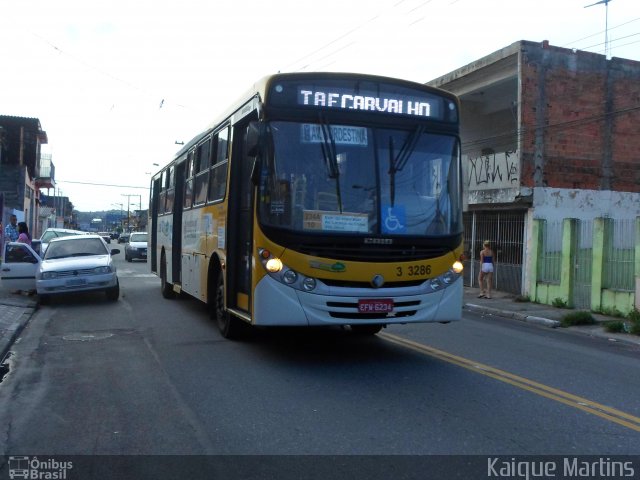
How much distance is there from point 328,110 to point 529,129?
13644mm

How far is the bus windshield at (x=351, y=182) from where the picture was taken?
706 cm

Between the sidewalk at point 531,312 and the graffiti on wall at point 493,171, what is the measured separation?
11.8 ft

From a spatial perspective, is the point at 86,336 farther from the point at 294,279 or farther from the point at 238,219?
the point at 294,279

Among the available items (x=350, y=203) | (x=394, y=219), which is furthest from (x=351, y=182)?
(x=394, y=219)

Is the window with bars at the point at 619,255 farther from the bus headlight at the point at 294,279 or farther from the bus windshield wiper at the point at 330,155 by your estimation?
the bus headlight at the point at 294,279

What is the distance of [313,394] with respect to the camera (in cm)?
636

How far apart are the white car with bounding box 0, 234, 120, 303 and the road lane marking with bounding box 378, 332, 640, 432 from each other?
313 inches

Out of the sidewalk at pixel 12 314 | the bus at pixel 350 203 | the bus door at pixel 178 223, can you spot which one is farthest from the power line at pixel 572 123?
the sidewalk at pixel 12 314

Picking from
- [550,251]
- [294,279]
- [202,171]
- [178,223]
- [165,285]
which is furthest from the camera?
[550,251]

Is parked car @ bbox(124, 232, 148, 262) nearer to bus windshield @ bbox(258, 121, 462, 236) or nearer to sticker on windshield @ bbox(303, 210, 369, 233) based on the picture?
bus windshield @ bbox(258, 121, 462, 236)

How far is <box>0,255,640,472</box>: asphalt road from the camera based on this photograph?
16.3 feet

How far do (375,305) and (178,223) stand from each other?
23.9 ft

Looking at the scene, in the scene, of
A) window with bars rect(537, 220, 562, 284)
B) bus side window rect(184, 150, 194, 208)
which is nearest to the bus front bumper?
bus side window rect(184, 150, 194, 208)

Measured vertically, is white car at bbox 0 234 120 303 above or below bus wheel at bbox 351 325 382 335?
above
